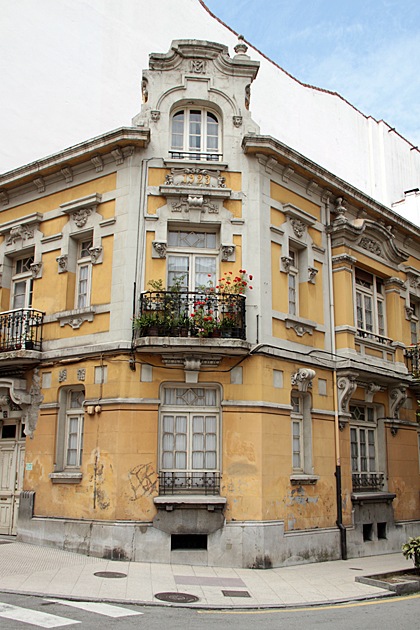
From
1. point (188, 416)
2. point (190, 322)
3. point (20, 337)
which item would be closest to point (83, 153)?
point (20, 337)

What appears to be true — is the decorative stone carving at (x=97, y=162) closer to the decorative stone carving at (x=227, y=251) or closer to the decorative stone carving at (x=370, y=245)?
the decorative stone carving at (x=227, y=251)

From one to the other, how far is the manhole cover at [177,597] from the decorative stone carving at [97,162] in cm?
982

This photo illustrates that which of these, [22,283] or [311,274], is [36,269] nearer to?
[22,283]

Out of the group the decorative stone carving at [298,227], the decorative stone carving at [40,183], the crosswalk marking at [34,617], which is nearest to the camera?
the crosswalk marking at [34,617]

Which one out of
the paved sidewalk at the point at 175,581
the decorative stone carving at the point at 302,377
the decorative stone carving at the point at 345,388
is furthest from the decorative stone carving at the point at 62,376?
the decorative stone carving at the point at 345,388

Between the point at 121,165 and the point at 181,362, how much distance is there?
Answer: 4951mm

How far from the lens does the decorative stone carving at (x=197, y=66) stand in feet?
52.9

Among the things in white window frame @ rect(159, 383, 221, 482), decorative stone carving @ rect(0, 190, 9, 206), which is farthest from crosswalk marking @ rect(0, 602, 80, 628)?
decorative stone carving @ rect(0, 190, 9, 206)

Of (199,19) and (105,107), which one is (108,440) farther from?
(199,19)

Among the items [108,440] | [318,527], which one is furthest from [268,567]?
[108,440]

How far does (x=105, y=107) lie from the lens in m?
23.4

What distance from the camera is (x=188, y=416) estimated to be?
1451 centimetres

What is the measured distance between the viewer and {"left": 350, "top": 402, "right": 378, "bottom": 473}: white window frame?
17.5 m

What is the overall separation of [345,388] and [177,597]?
775 cm
